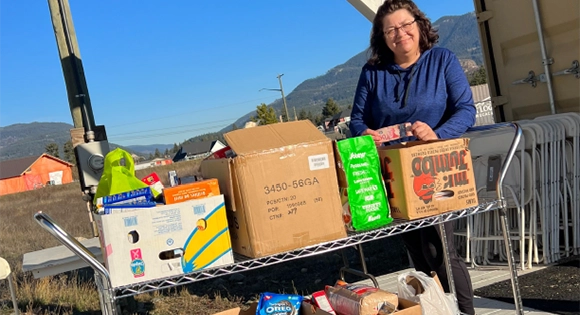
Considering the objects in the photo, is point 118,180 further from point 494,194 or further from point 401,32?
point 494,194

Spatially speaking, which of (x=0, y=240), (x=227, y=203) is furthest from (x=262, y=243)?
(x=0, y=240)

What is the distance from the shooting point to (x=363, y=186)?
2.21 metres

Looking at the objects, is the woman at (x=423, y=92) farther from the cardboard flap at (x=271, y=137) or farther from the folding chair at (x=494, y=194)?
the folding chair at (x=494, y=194)

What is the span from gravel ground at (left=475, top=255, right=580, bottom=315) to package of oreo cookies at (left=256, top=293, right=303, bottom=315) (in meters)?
1.78

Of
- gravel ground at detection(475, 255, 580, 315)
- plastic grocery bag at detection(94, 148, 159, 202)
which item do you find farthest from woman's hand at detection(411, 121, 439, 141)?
gravel ground at detection(475, 255, 580, 315)

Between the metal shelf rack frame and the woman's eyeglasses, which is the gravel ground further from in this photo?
the woman's eyeglasses

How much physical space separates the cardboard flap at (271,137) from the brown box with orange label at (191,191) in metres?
0.16

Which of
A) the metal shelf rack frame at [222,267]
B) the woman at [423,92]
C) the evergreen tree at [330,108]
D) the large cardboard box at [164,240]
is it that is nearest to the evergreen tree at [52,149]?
the evergreen tree at [330,108]

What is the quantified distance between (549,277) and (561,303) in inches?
20.9

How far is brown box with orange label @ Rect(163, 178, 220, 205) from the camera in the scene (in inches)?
76.3

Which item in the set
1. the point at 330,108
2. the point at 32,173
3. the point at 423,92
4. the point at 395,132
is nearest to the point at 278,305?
the point at 395,132

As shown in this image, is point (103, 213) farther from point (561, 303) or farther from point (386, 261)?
point (386, 261)

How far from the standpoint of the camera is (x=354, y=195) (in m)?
2.19

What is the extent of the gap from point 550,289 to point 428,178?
1.92m
